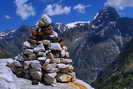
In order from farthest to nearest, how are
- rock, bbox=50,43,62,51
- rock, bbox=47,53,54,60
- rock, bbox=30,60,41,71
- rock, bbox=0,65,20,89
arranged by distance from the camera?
rock, bbox=50,43,62,51
rock, bbox=47,53,54,60
rock, bbox=30,60,41,71
rock, bbox=0,65,20,89

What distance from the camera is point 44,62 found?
19.7 meters

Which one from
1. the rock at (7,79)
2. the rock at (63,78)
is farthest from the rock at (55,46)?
the rock at (7,79)

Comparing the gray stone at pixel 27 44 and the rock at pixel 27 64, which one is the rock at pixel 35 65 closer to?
the rock at pixel 27 64

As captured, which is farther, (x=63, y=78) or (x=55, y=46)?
(x=55, y=46)

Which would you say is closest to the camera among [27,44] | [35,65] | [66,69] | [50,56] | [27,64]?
[35,65]

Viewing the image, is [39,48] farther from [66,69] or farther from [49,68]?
[66,69]

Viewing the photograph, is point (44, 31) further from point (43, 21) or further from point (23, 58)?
point (23, 58)

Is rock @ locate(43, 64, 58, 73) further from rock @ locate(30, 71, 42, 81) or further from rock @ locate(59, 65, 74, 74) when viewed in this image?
rock @ locate(59, 65, 74, 74)

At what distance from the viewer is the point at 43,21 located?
22328 millimetres

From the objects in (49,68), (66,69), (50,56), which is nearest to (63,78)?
(66,69)

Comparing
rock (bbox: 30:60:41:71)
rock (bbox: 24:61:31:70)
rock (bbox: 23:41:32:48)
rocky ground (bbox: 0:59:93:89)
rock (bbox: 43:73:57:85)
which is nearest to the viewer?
rocky ground (bbox: 0:59:93:89)

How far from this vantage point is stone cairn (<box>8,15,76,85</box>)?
19.6 meters

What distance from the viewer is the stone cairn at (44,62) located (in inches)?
773

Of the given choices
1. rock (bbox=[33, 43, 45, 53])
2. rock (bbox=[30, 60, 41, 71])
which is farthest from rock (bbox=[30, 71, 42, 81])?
rock (bbox=[33, 43, 45, 53])
